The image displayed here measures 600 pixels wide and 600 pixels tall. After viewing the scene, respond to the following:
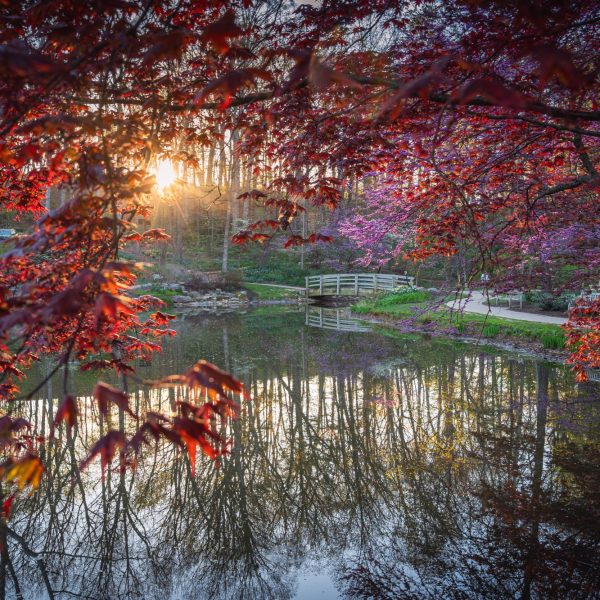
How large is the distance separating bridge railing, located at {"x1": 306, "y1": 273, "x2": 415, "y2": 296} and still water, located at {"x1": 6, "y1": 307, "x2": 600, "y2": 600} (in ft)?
38.7

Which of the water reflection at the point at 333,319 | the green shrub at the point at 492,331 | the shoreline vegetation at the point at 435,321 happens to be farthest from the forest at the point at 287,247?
the water reflection at the point at 333,319

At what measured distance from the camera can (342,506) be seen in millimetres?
4465


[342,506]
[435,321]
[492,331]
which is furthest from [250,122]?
[492,331]

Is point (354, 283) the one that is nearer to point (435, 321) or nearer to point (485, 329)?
point (485, 329)

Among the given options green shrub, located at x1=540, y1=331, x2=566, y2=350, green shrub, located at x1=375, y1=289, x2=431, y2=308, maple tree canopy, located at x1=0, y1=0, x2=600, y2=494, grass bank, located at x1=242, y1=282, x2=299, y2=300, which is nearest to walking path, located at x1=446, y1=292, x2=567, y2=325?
green shrub, located at x1=540, y1=331, x2=566, y2=350

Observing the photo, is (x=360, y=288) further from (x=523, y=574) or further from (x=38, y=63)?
(x=38, y=63)

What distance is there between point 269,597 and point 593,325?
14.6ft

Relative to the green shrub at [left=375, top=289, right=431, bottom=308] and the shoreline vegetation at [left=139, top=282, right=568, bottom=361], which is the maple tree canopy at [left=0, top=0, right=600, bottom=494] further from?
the green shrub at [left=375, top=289, right=431, bottom=308]

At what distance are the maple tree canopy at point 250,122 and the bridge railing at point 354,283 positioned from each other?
13.3 m

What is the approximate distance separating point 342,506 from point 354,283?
16.6 metres

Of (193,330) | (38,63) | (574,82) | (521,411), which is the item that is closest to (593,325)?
(521,411)

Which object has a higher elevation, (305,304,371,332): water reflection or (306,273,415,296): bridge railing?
(306,273,415,296): bridge railing

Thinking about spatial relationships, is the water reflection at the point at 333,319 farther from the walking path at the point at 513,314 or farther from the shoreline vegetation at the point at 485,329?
the walking path at the point at 513,314

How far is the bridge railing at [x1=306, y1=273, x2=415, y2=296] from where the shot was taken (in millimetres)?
19500
